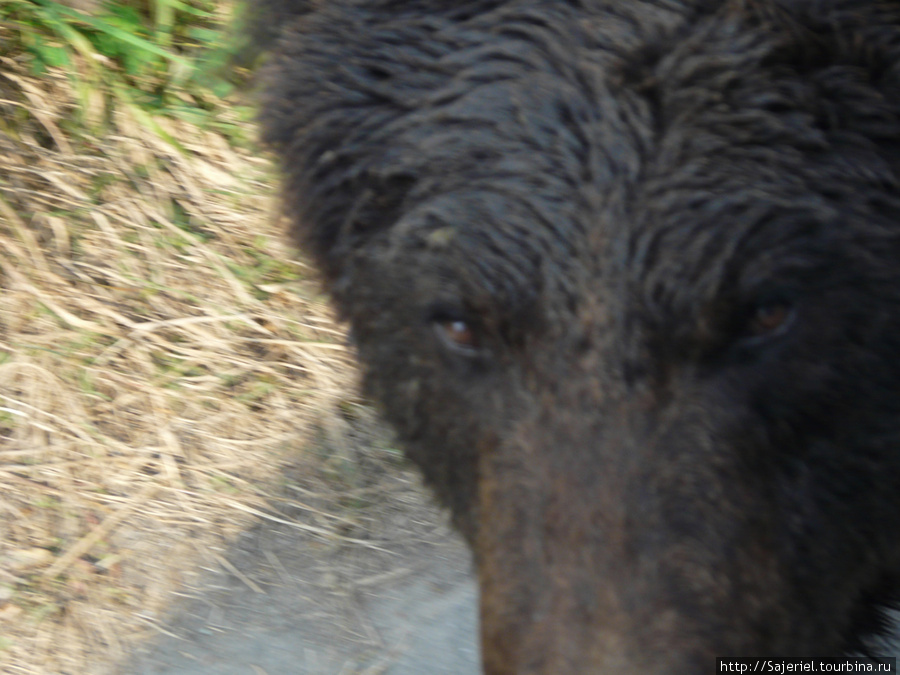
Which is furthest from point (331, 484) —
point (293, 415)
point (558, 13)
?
point (558, 13)

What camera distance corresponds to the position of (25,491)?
333 cm

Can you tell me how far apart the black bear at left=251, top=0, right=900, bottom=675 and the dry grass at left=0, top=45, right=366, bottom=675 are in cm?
138

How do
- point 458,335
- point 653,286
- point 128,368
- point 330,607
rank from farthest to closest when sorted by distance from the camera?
1. point 128,368
2. point 330,607
3. point 458,335
4. point 653,286

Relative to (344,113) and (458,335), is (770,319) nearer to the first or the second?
(458,335)

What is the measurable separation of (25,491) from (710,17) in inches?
109

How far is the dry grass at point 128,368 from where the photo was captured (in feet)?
10.5

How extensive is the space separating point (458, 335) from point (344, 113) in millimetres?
544

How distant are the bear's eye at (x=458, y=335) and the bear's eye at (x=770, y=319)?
53 centimetres

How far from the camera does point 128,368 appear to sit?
3.68 meters

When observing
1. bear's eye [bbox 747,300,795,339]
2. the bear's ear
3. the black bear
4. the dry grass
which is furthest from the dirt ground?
bear's eye [bbox 747,300,795,339]

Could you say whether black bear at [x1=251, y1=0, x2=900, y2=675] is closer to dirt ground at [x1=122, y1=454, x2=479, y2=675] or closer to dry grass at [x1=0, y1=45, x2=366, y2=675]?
dirt ground at [x1=122, y1=454, x2=479, y2=675]

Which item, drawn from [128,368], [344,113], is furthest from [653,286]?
[128,368]

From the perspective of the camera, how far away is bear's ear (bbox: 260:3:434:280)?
196 centimetres

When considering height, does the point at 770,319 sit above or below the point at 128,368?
above
